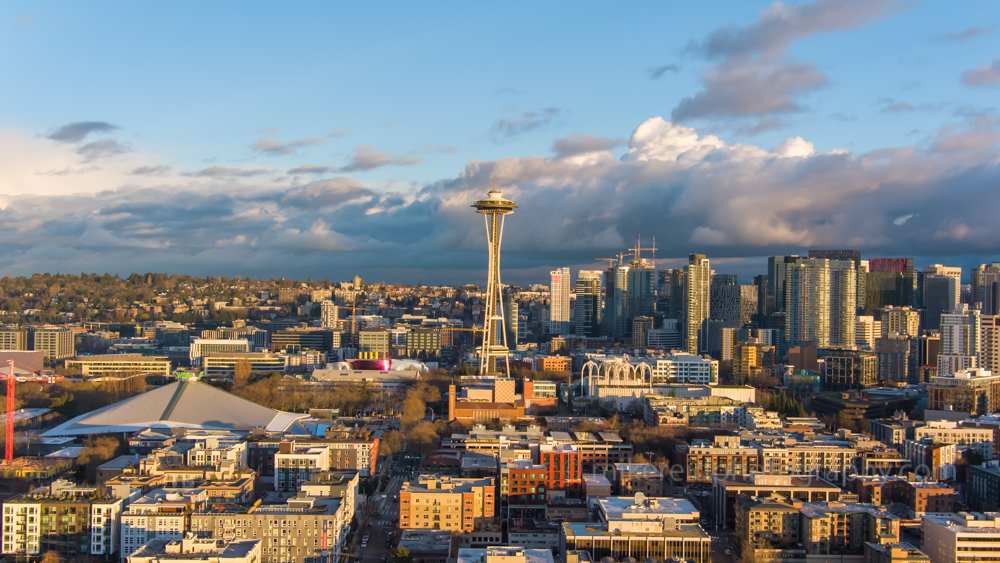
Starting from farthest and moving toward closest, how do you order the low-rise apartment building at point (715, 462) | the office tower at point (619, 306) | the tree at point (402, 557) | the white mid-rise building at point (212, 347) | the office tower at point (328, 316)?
the office tower at point (619, 306)
the office tower at point (328, 316)
the white mid-rise building at point (212, 347)
the low-rise apartment building at point (715, 462)
the tree at point (402, 557)

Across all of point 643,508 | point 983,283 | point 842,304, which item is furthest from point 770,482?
point 983,283

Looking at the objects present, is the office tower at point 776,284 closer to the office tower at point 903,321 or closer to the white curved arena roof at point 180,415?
the office tower at point 903,321

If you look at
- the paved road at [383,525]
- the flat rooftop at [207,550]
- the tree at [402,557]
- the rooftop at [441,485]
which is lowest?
the paved road at [383,525]

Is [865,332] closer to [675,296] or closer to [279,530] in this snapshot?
[675,296]

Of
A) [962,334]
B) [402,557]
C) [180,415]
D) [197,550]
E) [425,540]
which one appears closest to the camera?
[197,550]

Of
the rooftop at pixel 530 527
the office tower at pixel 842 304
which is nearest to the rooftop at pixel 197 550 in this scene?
the rooftop at pixel 530 527

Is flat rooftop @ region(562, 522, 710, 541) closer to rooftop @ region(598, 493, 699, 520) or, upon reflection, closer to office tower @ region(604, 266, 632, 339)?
rooftop @ region(598, 493, 699, 520)

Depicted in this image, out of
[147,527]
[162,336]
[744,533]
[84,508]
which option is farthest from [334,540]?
[162,336]
